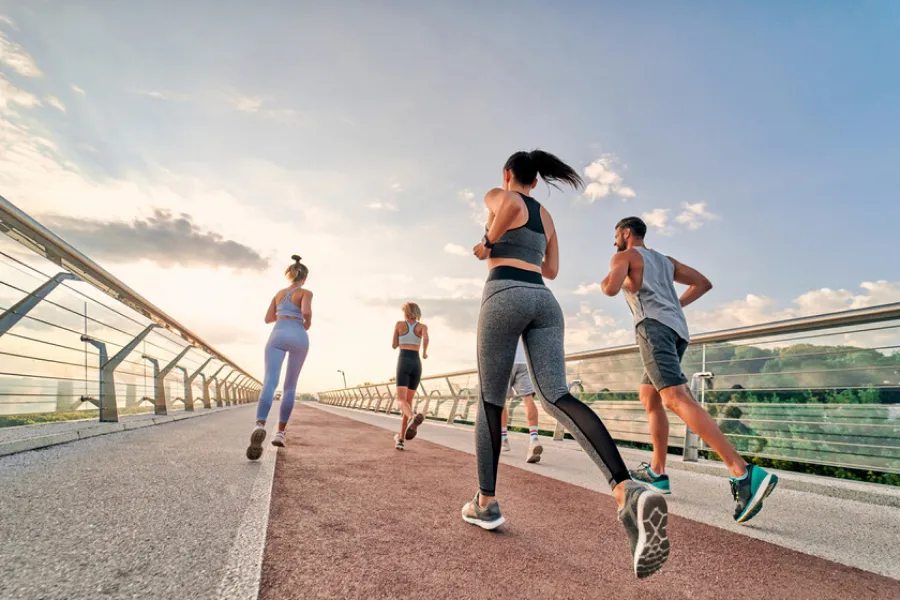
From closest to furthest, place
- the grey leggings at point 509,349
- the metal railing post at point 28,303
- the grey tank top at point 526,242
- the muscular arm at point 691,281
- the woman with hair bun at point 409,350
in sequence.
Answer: the grey leggings at point 509,349, the grey tank top at point 526,242, the muscular arm at point 691,281, the metal railing post at point 28,303, the woman with hair bun at point 409,350

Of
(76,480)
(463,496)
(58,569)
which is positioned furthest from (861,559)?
(76,480)

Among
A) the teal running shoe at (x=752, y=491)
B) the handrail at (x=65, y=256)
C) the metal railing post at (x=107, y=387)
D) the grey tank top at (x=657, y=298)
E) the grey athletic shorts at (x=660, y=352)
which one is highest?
the handrail at (x=65, y=256)

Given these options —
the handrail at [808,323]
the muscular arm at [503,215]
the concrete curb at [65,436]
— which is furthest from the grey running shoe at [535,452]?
the concrete curb at [65,436]

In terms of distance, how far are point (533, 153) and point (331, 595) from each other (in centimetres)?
224

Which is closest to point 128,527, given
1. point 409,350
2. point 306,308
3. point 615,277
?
point 615,277

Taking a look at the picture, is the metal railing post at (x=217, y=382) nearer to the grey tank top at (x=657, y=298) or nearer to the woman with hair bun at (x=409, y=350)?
the woman with hair bun at (x=409, y=350)

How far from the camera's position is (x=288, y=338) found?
4.78 metres

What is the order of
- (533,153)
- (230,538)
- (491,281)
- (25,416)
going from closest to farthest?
(230,538)
(491,281)
(533,153)
(25,416)

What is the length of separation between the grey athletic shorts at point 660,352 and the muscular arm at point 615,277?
1.18ft

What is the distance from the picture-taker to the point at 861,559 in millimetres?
2080

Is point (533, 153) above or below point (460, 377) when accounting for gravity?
above

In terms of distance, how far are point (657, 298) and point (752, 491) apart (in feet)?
4.15

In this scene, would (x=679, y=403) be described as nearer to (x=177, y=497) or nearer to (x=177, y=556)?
(x=177, y=556)

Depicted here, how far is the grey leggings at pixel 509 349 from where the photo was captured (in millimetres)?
2211
